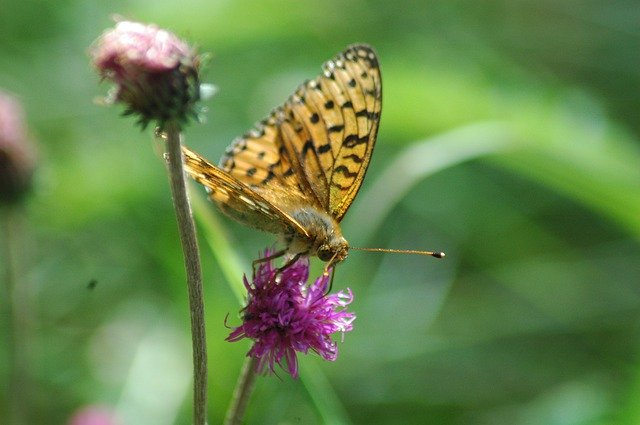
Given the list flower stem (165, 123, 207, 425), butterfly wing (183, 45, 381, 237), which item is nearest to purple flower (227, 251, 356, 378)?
flower stem (165, 123, 207, 425)

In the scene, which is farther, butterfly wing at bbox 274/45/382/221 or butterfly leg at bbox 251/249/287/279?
butterfly wing at bbox 274/45/382/221

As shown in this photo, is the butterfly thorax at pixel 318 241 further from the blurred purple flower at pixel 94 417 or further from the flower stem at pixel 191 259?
the blurred purple flower at pixel 94 417

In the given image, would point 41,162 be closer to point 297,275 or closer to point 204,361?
point 297,275

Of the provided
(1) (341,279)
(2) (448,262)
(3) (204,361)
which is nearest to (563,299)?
(2) (448,262)

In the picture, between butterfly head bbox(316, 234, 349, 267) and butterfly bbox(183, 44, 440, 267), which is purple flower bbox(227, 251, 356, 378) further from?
butterfly bbox(183, 44, 440, 267)

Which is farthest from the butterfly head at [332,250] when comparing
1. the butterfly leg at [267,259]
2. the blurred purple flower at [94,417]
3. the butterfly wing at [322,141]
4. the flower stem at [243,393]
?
the blurred purple flower at [94,417]

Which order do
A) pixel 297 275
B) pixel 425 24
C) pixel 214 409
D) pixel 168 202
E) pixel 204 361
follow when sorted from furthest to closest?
pixel 425 24 < pixel 168 202 < pixel 214 409 < pixel 297 275 < pixel 204 361

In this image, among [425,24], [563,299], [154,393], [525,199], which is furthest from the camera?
[425,24]
